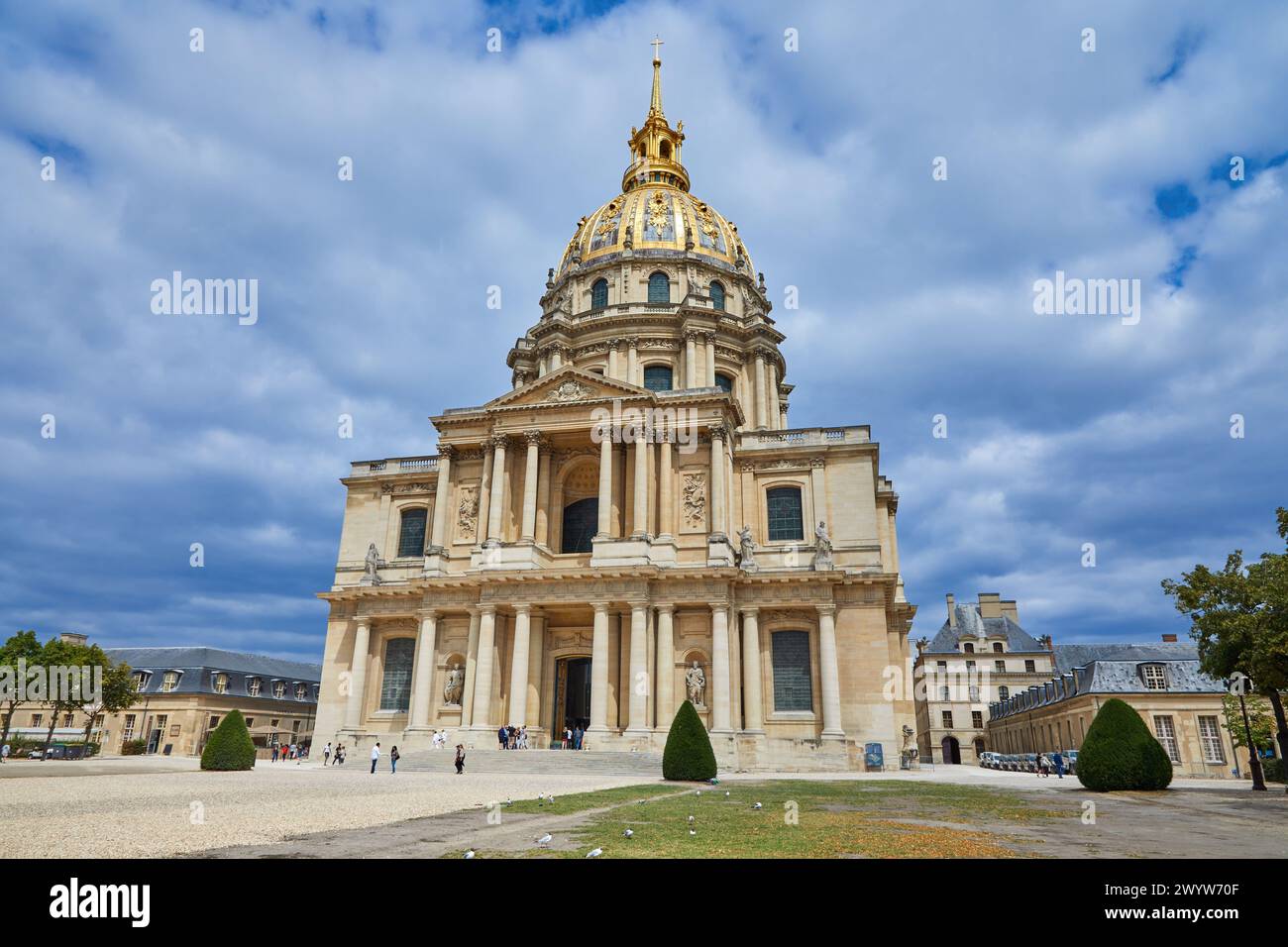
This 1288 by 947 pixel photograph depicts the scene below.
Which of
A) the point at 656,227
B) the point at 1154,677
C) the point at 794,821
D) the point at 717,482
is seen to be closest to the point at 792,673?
the point at 717,482

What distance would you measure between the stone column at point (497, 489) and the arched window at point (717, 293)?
20.4m

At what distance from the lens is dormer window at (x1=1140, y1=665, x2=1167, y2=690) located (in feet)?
151

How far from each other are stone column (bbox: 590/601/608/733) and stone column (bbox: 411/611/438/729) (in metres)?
7.76

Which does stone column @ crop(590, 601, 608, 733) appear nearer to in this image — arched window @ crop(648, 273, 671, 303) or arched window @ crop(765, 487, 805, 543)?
arched window @ crop(765, 487, 805, 543)

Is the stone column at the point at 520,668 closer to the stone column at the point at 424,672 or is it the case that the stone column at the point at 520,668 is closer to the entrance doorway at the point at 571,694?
the entrance doorway at the point at 571,694

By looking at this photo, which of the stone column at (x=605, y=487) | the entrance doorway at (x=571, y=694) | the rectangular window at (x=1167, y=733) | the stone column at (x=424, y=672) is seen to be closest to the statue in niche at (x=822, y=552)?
the stone column at (x=605, y=487)

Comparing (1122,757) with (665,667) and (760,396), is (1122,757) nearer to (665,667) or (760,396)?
(665,667)

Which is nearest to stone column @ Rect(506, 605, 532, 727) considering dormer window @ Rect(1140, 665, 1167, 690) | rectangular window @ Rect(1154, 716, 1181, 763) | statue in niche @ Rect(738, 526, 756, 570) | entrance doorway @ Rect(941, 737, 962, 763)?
statue in niche @ Rect(738, 526, 756, 570)
